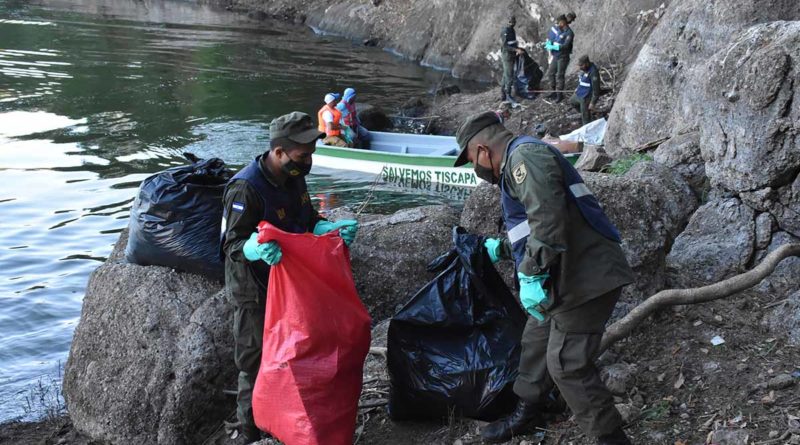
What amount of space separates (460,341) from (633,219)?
1440mm

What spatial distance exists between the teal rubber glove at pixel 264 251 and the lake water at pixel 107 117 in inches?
136

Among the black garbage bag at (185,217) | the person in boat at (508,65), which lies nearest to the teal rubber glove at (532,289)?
the black garbage bag at (185,217)

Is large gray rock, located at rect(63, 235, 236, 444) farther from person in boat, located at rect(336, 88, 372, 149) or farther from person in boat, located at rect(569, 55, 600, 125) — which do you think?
person in boat, located at rect(569, 55, 600, 125)

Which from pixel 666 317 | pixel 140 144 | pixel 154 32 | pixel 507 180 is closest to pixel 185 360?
pixel 507 180

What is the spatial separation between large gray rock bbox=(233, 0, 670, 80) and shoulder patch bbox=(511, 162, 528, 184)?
15.6 m

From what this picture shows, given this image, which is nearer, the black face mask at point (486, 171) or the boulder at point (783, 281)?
the black face mask at point (486, 171)

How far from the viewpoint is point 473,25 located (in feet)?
83.8

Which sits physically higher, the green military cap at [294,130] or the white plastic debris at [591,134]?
the green military cap at [294,130]

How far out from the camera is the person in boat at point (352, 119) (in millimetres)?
13734

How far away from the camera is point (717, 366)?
13.9 feet

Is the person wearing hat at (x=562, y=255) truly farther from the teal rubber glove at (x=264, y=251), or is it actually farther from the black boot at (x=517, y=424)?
the teal rubber glove at (x=264, y=251)

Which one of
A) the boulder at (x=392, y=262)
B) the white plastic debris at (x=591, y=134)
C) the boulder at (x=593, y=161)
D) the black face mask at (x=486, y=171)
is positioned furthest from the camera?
the white plastic debris at (x=591, y=134)

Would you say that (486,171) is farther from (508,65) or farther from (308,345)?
(508,65)

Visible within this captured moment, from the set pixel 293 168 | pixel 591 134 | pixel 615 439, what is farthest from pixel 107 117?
pixel 615 439
